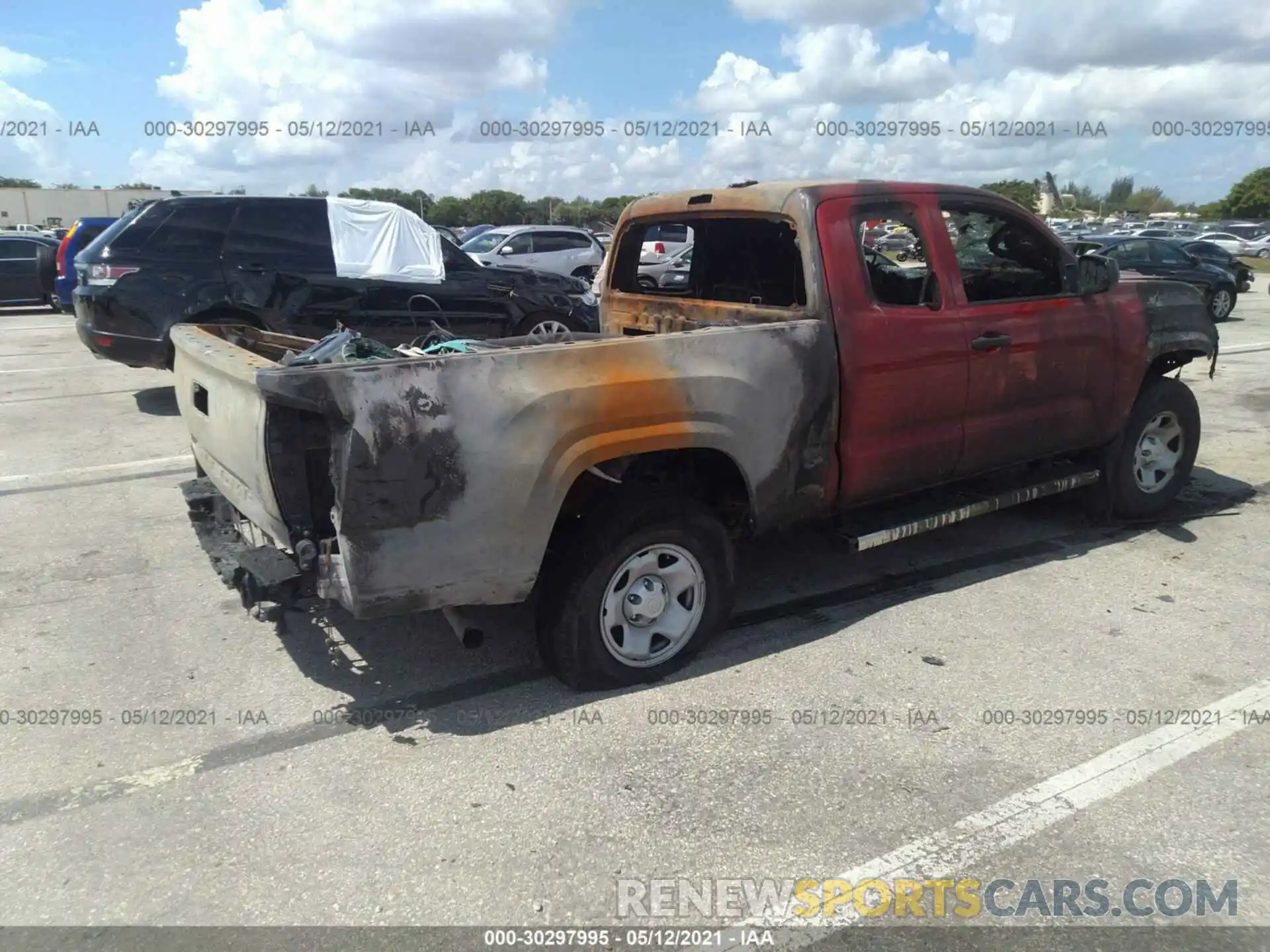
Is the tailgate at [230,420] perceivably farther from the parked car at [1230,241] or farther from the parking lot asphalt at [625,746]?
the parked car at [1230,241]

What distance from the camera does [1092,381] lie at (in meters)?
5.22

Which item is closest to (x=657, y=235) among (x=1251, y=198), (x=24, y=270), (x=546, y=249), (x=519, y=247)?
(x=519, y=247)

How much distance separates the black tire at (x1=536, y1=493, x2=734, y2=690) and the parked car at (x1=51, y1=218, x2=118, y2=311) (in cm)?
1090

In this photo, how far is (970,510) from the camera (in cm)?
482

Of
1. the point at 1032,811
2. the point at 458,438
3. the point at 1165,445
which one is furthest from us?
the point at 1165,445

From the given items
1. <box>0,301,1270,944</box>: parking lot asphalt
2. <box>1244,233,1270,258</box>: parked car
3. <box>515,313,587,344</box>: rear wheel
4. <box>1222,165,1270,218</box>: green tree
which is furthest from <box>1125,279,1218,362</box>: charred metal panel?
<box>1222,165,1270,218</box>: green tree

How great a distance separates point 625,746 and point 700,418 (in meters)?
1.26

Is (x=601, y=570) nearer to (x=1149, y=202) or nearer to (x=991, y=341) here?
(x=991, y=341)

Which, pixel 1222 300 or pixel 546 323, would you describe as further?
pixel 1222 300

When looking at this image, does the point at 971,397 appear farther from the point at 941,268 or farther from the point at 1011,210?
the point at 1011,210

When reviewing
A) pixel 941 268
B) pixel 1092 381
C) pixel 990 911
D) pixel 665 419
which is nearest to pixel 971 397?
pixel 941 268

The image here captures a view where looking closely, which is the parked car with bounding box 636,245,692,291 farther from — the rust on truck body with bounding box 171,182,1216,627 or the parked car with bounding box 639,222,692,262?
the rust on truck body with bounding box 171,182,1216,627

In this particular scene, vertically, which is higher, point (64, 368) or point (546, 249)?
point (546, 249)

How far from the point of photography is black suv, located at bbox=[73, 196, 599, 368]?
27.2 ft
